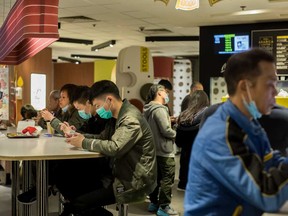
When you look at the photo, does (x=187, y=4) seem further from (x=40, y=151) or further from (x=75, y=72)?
(x=75, y=72)

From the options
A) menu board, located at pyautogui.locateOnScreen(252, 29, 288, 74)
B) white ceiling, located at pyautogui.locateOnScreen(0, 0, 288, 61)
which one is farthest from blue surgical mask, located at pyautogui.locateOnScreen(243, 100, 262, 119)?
menu board, located at pyautogui.locateOnScreen(252, 29, 288, 74)

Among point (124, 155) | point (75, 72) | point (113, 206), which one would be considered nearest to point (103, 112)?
point (124, 155)

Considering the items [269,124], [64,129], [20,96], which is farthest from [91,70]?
[269,124]

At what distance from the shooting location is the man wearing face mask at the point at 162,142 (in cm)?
486

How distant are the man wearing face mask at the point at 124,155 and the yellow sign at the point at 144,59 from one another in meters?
3.57

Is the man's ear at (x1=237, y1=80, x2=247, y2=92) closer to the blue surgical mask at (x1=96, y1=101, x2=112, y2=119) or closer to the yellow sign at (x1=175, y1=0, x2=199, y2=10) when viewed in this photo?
the blue surgical mask at (x1=96, y1=101, x2=112, y2=119)

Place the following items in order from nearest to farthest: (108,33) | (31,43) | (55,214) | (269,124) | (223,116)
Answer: (223,116)
(269,124)
(55,214)
(31,43)
(108,33)

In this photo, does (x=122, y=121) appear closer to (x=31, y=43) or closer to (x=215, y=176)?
(x=215, y=176)

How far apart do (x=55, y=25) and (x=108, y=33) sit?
6320mm

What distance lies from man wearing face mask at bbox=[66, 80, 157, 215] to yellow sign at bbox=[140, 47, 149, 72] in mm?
3574

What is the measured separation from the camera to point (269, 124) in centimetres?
219

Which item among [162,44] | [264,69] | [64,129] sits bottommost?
[64,129]

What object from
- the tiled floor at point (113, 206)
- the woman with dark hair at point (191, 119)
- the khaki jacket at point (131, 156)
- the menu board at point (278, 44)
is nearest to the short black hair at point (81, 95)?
the khaki jacket at point (131, 156)

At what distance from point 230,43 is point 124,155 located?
17.2 ft
